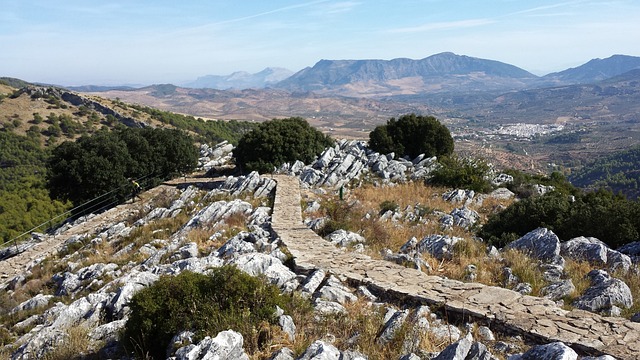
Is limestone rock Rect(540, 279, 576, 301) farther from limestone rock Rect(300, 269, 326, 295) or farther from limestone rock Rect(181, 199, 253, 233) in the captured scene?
limestone rock Rect(181, 199, 253, 233)

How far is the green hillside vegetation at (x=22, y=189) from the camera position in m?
36.7

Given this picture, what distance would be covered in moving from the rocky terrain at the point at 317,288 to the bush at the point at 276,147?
697 centimetres

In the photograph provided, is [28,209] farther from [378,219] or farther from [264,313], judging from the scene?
[264,313]

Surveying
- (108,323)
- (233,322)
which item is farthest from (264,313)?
(108,323)

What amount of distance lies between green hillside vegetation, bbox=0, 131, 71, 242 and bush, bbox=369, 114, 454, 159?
22443 mm

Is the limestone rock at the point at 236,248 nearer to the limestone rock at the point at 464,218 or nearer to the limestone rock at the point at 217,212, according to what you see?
the limestone rock at the point at 217,212

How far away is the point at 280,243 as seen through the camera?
39.7 feet

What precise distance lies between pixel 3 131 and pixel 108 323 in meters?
67.1

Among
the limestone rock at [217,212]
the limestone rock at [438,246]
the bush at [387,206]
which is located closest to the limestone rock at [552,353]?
the limestone rock at [438,246]

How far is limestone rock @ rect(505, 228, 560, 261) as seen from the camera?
1031 cm

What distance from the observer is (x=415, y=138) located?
27812 millimetres

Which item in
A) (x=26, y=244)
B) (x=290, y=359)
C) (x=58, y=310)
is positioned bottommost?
(x=26, y=244)

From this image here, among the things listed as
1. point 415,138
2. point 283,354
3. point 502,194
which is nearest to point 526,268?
point 283,354

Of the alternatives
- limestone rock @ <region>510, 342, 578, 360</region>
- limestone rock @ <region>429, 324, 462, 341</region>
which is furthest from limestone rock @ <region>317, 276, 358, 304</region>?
limestone rock @ <region>510, 342, 578, 360</region>
